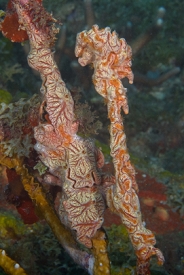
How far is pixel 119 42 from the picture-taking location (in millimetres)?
1790

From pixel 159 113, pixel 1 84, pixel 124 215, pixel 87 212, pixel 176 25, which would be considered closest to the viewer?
pixel 124 215

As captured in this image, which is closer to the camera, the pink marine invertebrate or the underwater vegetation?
the pink marine invertebrate

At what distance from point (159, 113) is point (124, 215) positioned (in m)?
3.27

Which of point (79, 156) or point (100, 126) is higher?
point (100, 126)

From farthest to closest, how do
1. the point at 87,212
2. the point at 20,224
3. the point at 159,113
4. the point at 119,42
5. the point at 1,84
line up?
1. the point at 159,113
2. the point at 1,84
3. the point at 20,224
4. the point at 87,212
5. the point at 119,42

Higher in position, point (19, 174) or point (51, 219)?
point (19, 174)

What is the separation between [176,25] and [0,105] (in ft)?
14.1

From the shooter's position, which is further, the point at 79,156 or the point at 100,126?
the point at 100,126

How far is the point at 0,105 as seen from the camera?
2756 mm

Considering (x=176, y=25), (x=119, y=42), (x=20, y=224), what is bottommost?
(x=20, y=224)

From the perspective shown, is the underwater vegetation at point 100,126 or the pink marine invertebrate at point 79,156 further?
the underwater vegetation at point 100,126

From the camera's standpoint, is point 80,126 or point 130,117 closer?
point 80,126

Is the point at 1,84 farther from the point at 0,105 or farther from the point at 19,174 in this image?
the point at 19,174

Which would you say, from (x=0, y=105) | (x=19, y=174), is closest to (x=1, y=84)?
(x=0, y=105)
